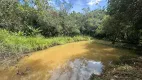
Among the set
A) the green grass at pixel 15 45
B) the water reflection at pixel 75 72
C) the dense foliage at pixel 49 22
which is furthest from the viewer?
the green grass at pixel 15 45

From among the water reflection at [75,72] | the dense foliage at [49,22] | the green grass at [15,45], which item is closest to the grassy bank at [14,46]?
the green grass at [15,45]

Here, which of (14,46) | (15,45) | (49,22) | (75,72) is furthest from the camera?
(49,22)

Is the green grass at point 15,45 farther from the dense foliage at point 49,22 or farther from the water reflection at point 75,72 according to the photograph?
the water reflection at point 75,72

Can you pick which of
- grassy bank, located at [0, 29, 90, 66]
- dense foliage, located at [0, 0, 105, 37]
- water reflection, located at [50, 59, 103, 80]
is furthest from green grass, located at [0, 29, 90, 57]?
water reflection, located at [50, 59, 103, 80]

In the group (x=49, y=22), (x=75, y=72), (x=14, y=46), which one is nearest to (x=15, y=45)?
(x=14, y=46)

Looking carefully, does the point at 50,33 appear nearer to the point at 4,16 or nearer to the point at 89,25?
the point at 89,25

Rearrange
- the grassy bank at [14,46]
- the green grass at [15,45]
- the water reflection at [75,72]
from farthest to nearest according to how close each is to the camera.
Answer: the green grass at [15,45]
the grassy bank at [14,46]
the water reflection at [75,72]

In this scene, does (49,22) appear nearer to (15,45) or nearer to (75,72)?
(15,45)

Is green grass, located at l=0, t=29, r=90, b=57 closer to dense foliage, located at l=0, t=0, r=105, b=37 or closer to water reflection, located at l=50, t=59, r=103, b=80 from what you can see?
dense foliage, located at l=0, t=0, r=105, b=37

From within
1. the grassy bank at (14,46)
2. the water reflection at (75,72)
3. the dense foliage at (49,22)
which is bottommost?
the water reflection at (75,72)

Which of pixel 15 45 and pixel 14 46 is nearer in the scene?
pixel 14 46

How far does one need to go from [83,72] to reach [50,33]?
18.5m

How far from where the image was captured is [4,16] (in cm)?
1035

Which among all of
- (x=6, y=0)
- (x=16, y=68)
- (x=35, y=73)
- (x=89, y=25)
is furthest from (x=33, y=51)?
(x=89, y=25)
